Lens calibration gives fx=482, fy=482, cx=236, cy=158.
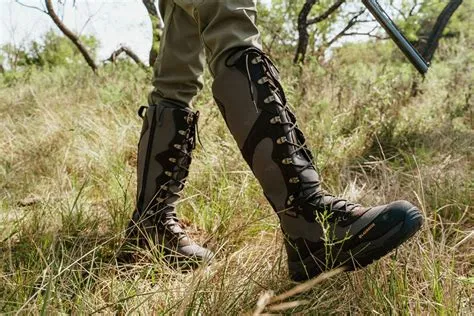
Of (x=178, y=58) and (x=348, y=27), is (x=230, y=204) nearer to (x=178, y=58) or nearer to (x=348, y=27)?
(x=178, y=58)

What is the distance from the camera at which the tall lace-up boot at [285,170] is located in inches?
41.5

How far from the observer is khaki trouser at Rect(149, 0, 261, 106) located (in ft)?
3.52

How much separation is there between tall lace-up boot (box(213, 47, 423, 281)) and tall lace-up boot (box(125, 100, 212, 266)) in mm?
298

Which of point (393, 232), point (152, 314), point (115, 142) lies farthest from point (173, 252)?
point (115, 142)

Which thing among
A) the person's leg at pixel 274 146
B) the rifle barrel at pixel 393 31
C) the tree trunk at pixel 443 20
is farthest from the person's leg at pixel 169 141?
the tree trunk at pixel 443 20

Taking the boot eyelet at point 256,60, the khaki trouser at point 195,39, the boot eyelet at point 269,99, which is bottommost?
the boot eyelet at point 269,99

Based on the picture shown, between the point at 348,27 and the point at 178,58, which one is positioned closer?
the point at 178,58

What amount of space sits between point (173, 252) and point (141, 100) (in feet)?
7.11

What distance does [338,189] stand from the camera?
Result: 176 cm

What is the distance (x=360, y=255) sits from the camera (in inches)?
39.7

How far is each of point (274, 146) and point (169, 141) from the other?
16.1 inches

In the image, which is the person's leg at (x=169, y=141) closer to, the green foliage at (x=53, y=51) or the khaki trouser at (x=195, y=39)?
the khaki trouser at (x=195, y=39)

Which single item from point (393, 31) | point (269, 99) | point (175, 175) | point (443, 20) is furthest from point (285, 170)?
point (443, 20)

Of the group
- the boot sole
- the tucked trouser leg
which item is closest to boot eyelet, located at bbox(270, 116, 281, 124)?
the boot sole
